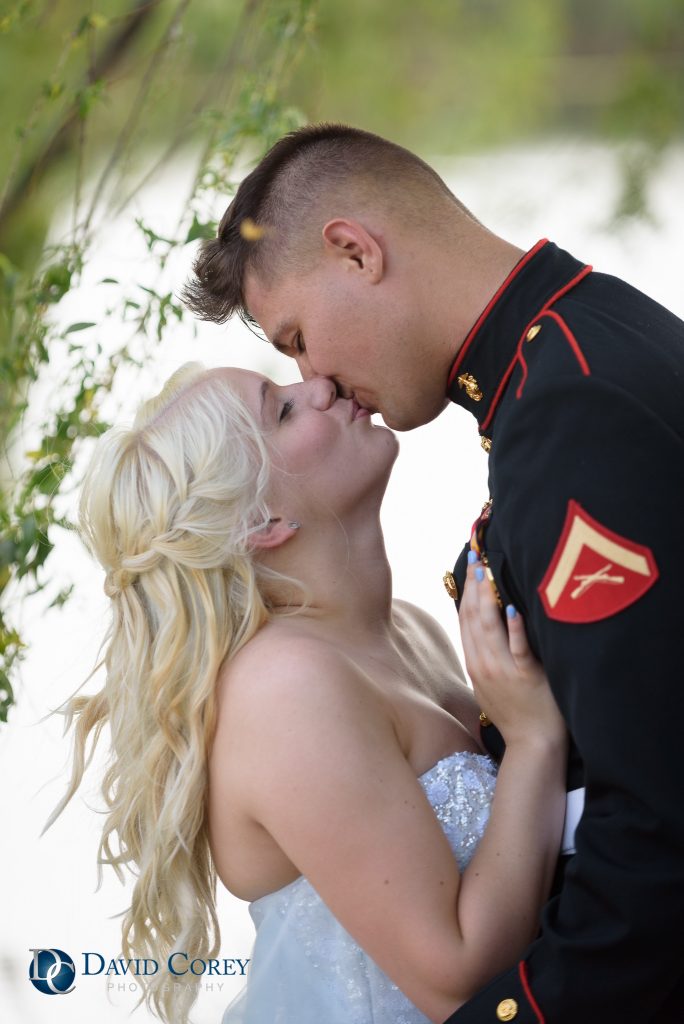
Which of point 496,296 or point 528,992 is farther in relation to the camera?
point 496,296

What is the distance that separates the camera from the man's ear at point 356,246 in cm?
175

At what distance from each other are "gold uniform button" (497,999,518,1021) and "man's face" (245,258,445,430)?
2.76 ft

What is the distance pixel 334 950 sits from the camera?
1746mm

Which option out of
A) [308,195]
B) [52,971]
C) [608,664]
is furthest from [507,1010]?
[52,971]

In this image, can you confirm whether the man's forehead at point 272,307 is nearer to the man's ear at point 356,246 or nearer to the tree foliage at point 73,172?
the man's ear at point 356,246

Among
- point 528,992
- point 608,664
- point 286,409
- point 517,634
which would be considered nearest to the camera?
point 608,664

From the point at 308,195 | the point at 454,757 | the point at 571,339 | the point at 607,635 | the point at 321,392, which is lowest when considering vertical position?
the point at 454,757

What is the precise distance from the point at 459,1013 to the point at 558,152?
4284 mm

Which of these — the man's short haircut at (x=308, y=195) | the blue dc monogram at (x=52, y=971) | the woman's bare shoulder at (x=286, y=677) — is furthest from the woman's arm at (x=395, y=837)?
the blue dc monogram at (x=52, y=971)

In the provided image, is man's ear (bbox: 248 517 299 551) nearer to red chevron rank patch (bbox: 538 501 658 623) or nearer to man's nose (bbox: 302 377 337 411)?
man's nose (bbox: 302 377 337 411)

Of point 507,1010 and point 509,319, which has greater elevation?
point 509,319

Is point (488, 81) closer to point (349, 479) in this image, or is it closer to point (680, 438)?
point (349, 479)

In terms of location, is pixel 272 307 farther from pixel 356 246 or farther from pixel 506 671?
pixel 506 671

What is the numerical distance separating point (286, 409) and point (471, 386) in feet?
1.08
